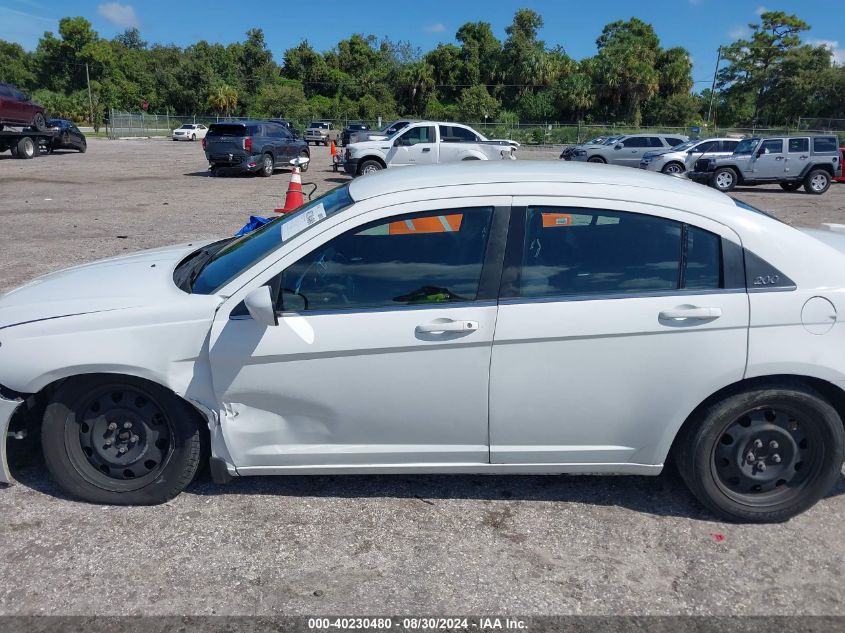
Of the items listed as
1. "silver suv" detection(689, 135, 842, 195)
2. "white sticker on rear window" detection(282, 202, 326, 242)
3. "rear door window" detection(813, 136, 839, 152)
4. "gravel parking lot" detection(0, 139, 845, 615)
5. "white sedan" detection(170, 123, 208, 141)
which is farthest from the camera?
"white sedan" detection(170, 123, 208, 141)

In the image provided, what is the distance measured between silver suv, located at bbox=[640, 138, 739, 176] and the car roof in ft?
70.3

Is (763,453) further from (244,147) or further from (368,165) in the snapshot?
(244,147)

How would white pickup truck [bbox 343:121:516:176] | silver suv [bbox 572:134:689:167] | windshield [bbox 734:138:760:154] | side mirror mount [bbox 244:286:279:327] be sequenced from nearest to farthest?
side mirror mount [bbox 244:286:279:327] → white pickup truck [bbox 343:121:516:176] → windshield [bbox 734:138:760:154] → silver suv [bbox 572:134:689:167]

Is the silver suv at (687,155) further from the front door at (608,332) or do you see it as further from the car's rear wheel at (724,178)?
the front door at (608,332)

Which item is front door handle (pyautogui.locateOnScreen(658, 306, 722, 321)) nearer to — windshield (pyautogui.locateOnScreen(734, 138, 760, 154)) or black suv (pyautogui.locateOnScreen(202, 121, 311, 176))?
black suv (pyautogui.locateOnScreen(202, 121, 311, 176))

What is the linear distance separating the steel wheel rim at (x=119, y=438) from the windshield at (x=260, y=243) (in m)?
0.62

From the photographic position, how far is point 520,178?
3371 millimetres

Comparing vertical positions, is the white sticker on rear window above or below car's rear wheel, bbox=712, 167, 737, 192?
above

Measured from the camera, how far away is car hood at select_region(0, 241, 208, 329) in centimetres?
334

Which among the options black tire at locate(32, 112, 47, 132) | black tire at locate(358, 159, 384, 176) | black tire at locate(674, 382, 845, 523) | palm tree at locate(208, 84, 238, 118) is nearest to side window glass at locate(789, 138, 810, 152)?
black tire at locate(358, 159, 384, 176)

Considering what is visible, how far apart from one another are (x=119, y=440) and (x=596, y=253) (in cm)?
240

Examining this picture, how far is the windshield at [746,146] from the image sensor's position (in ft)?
71.0

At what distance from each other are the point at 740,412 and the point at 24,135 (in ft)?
97.6

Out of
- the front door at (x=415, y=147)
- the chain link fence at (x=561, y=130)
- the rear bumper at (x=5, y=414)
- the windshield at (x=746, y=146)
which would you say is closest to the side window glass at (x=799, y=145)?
the windshield at (x=746, y=146)
